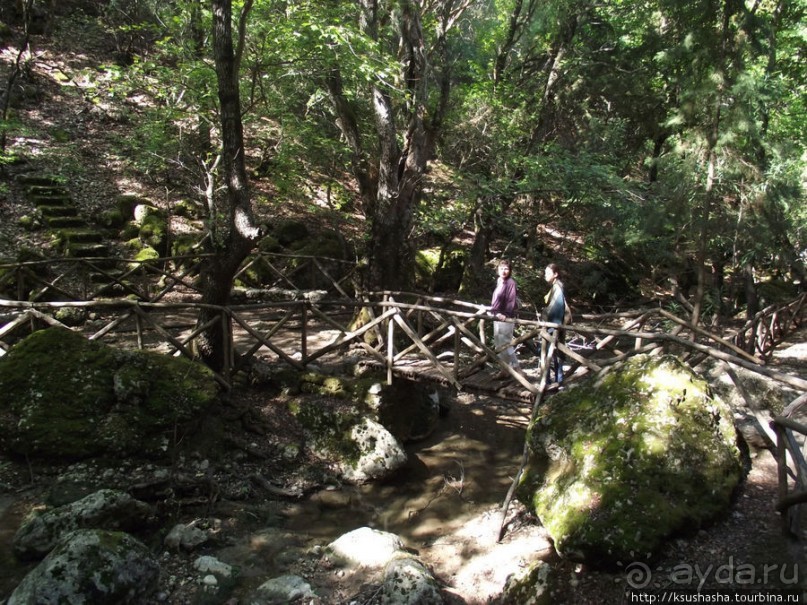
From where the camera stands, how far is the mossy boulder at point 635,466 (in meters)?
3.68

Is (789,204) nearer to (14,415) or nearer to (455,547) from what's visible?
(455,547)

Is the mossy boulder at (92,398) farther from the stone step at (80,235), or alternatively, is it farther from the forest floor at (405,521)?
the stone step at (80,235)

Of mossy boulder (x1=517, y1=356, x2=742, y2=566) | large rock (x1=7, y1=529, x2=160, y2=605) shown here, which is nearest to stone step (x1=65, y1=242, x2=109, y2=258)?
large rock (x1=7, y1=529, x2=160, y2=605)

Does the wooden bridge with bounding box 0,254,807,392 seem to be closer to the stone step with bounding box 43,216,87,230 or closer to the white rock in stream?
the stone step with bounding box 43,216,87,230

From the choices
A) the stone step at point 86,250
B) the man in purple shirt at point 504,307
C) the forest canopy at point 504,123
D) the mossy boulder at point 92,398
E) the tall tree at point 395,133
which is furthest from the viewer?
the stone step at point 86,250

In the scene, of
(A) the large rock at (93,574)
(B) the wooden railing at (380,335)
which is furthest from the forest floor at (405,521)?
(B) the wooden railing at (380,335)

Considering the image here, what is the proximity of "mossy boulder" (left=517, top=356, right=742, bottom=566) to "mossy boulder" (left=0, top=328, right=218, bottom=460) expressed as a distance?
4.10 metres

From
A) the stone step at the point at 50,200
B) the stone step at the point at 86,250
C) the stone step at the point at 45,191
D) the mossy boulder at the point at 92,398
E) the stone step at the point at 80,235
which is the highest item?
the stone step at the point at 45,191

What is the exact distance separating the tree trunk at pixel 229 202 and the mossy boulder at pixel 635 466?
450 cm

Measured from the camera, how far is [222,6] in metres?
5.93

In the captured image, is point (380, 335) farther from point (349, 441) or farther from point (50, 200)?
point (50, 200)

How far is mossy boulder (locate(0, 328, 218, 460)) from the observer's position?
5.36 metres

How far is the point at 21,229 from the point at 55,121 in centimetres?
545

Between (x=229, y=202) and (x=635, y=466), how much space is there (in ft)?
18.0
